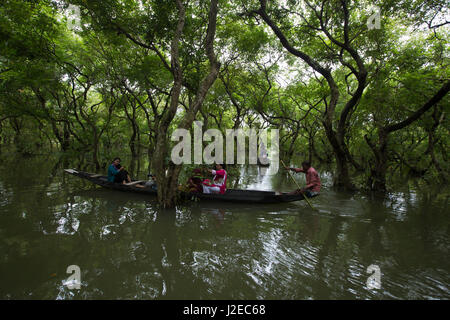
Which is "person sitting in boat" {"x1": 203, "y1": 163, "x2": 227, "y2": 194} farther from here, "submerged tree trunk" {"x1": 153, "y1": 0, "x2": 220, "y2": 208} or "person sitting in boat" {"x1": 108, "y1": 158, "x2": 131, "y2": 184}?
"person sitting in boat" {"x1": 108, "y1": 158, "x2": 131, "y2": 184}

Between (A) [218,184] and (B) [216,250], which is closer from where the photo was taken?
(B) [216,250]

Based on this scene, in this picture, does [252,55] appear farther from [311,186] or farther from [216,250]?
[216,250]

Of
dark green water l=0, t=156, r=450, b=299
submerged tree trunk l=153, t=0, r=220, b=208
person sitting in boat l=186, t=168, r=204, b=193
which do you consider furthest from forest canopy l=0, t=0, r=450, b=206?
dark green water l=0, t=156, r=450, b=299

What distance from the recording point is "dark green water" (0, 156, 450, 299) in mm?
3031

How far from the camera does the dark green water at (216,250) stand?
3031mm

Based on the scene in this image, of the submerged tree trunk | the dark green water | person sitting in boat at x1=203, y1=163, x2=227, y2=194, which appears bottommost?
the dark green water

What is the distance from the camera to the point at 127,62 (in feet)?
43.0

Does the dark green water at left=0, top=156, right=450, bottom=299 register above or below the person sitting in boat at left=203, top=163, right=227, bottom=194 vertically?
below

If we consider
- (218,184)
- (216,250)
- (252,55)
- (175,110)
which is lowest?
(216,250)

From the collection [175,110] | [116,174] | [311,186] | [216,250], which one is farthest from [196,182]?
[311,186]

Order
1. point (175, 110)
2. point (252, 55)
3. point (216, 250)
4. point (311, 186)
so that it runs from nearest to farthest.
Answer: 1. point (216, 250)
2. point (175, 110)
3. point (311, 186)
4. point (252, 55)

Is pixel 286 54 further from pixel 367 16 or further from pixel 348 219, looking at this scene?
pixel 348 219

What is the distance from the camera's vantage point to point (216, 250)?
4.19 metres
